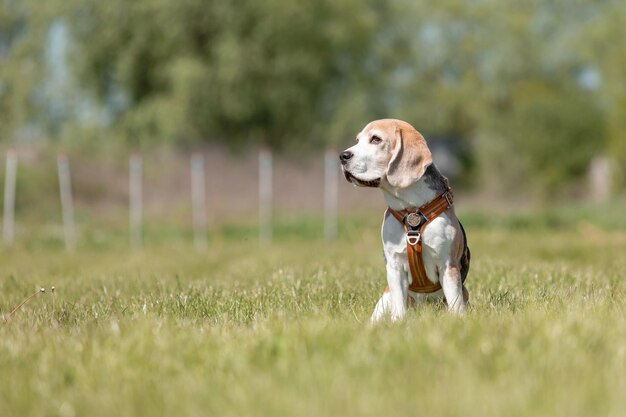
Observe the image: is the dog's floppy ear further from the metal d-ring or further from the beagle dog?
the metal d-ring

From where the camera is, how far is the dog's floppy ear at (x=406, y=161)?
5.93 m

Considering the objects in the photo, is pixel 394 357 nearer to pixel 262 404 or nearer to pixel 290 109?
pixel 262 404

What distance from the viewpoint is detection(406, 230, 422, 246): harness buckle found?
5840 mm

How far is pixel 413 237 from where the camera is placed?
19.2ft

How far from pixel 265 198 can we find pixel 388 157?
17.4 meters

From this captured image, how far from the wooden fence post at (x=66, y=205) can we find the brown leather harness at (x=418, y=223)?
1437cm

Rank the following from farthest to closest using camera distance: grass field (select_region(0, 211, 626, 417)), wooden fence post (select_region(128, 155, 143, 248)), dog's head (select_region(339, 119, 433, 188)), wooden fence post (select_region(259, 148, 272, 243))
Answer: wooden fence post (select_region(259, 148, 272, 243)) → wooden fence post (select_region(128, 155, 143, 248)) → dog's head (select_region(339, 119, 433, 188)) → grass field (select_region(0, 211, 626, 417))

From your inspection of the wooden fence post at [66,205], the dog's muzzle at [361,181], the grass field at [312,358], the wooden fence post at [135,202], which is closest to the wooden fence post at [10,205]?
the wooden fence post at [66,205]

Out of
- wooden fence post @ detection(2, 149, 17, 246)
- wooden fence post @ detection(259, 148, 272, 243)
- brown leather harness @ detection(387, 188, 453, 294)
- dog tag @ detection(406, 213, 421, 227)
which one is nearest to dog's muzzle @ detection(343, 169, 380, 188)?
brown leather harness @ detection(387, 188, 453, 294)

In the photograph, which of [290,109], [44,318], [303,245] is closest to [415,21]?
[290,109]

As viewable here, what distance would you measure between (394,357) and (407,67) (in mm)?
43417

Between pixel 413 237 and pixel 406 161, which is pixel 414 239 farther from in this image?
pixel 406 161

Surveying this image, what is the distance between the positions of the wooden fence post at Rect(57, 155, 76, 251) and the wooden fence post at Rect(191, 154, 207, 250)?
10.1ft

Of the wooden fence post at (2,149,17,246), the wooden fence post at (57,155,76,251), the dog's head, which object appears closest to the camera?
the dog's head
